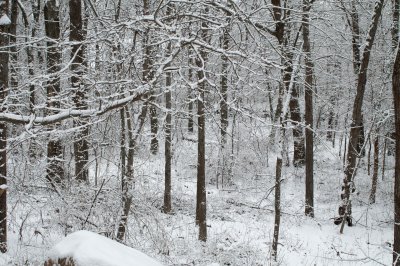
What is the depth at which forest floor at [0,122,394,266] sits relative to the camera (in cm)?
692

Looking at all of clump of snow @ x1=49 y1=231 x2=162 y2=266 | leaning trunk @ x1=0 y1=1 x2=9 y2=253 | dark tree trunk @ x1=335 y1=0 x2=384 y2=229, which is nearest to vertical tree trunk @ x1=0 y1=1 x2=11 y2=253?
leaning trunk @ x1=0 y1=1 x2=9 y2=253

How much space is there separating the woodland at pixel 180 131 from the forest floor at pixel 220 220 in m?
Answer: 0.06

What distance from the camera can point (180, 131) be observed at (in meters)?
8.90

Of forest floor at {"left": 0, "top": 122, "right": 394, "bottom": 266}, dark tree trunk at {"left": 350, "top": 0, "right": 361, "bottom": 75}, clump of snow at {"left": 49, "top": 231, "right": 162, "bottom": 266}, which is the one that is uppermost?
dark tree trunk at {"left": 350, "top": 0, "right": 361, "bottom": 75}

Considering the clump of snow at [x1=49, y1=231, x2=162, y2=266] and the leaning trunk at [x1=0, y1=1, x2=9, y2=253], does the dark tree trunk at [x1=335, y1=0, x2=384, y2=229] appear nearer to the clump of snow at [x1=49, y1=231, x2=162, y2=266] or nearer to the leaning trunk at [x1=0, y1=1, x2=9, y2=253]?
the leaning trunk at [x1=0, y1=1, x2=9, y2=253]

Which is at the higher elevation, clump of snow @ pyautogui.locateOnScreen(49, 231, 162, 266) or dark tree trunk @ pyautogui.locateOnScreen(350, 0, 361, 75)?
dark tree trunk @ pyautogui.locateOnScreen(350, 0, 361, 75)

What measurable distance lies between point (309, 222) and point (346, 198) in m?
1.59

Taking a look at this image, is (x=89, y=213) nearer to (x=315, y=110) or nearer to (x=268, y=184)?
(x=268, y=184)

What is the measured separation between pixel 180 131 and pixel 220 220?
5.48 metres

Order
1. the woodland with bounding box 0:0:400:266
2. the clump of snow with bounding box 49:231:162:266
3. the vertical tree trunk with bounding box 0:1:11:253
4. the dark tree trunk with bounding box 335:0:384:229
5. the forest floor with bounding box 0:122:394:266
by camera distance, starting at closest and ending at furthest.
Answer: the clump of snow with bounding box 49:231:162:266 → the woodland with bounding box 0:0:400:266 → the vertical tree trunk with bounding box 0:1:11:253 → the forest floor with bounding box 0:122:394:266 → the dark tree trunk with bounding box 335:0:384:229

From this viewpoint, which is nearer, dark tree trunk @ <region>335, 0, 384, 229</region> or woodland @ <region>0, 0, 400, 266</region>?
woodland @ <region>0, 0, 400, 266</region>

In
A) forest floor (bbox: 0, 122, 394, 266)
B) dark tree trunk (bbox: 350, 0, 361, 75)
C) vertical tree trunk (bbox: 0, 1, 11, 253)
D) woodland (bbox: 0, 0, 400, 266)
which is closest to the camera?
woodland (bbox: 0, 0, 400, 266)

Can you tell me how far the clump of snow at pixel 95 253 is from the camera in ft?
10.8

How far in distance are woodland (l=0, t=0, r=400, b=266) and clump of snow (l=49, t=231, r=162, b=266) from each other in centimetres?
143
